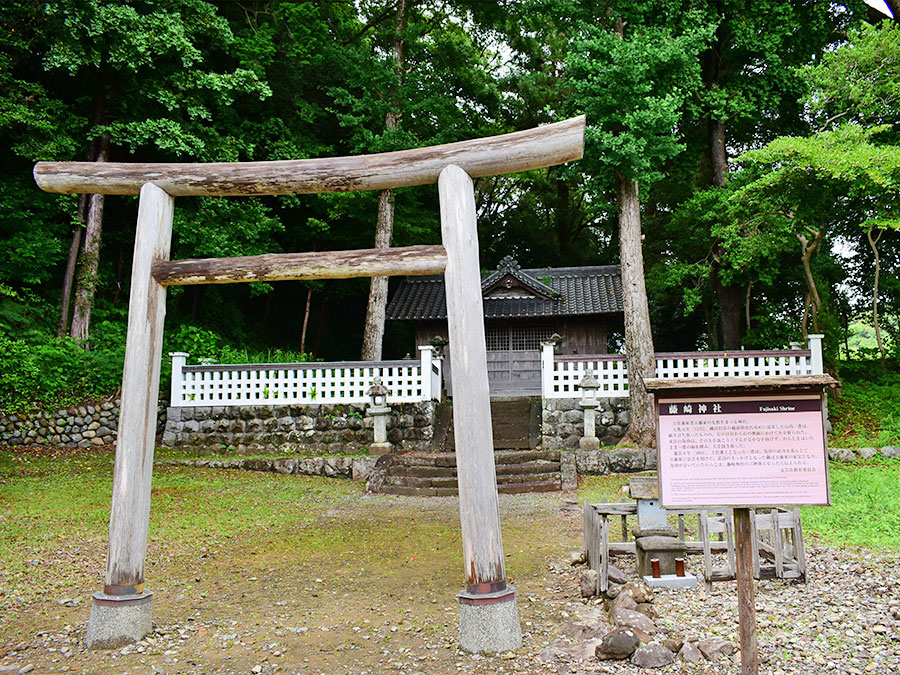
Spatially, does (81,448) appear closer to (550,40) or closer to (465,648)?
(465,648)

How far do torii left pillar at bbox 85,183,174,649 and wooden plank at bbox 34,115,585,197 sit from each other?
0.25m

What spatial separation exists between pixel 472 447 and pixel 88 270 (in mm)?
12841

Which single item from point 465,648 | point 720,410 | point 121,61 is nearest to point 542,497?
point 465,648

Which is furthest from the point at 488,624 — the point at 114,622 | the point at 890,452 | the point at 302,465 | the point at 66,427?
the point at 66,427

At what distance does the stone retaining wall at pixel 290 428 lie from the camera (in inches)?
518

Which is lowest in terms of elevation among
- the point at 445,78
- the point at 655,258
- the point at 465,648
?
the point at 465,648

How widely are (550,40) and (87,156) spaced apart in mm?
15300

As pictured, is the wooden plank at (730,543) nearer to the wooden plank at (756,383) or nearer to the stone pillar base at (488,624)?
the stone pillar base at (488,624)

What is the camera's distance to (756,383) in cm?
338

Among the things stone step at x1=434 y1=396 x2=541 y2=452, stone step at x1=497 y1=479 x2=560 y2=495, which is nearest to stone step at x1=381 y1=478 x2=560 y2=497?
stone step at x1=497 y1=479 x2=560 y2=495

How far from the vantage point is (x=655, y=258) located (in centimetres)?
2208

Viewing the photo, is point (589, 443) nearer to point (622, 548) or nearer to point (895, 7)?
point (622, 548)

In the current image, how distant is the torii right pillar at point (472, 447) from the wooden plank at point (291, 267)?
0.91ft

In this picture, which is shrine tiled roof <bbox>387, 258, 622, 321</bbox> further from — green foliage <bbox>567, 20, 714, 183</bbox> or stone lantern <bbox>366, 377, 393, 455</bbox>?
green foliage <bbox>567, 20, 714, 183</bbox>
